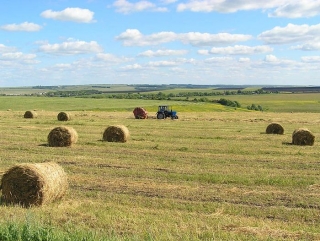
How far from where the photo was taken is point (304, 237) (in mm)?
7488

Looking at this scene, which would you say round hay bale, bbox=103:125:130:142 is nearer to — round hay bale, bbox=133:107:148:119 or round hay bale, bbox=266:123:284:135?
round hay bale, bbox=266:123:284:135

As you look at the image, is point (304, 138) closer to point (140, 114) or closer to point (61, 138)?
point (61, 138)

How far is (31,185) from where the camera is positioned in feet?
31.5

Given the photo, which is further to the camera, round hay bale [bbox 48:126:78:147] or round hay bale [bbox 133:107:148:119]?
round hay bale [bbox 133:107:148:119]

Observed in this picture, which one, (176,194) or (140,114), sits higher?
(140,114)

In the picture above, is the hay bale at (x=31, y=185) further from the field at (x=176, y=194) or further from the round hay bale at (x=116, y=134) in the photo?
the round hay bale at (x=116, y=134)

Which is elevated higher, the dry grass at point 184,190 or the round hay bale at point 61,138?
the round hay bale at point 61,138

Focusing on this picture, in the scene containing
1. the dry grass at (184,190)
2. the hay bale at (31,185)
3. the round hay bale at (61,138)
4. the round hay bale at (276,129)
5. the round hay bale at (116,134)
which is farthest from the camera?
the round hay bale at (276,129)

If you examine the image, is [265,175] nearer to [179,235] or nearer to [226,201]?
[226,201]

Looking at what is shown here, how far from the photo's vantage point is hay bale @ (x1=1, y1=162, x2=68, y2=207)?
9578 millimetres

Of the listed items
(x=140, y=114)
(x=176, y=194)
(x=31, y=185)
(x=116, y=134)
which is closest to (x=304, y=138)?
(x=116, y=134)

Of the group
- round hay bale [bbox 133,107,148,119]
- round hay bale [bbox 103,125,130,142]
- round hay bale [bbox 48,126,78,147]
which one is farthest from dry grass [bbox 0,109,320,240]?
round hay bale [bbox 133,107,148,119]

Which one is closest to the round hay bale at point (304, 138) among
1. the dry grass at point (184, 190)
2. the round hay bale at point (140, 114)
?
the dry grass at point (184, 190)

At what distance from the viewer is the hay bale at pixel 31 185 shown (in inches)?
377
